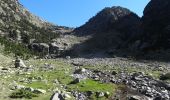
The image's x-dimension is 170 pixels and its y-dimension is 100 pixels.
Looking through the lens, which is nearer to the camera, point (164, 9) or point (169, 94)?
point (169, 94)

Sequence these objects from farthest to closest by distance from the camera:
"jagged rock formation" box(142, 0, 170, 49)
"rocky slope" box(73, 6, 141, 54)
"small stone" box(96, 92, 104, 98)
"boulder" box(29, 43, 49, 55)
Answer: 1. "boulder" box(29, 43, 49, 55)
2. "rocky slope" box(73, 6, 141, 54)
3. "jagged rock formation" box(142, 0, 170, 49)
4. "small stone" box(96, 92, 104, 98)

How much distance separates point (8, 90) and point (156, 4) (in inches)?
5181

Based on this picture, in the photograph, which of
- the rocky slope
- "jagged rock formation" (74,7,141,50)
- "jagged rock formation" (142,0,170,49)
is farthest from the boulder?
"jagged rock formation" (142,0,170,49)

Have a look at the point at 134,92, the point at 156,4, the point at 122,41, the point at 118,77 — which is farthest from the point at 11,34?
the point at 134,92

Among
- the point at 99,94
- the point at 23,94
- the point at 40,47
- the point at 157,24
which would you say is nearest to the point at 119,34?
the point at 157,24

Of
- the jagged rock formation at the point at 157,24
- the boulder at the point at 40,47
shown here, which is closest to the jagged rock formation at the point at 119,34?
the jagged rock formation at the point at 157,24

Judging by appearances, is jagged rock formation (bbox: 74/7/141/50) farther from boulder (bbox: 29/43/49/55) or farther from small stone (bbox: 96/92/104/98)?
small stone (bbox: 96/92/104/98)

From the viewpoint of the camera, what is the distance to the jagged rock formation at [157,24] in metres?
140

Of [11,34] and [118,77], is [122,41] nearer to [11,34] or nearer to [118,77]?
[11,34]

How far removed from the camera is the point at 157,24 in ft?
503

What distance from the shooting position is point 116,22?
653 ft

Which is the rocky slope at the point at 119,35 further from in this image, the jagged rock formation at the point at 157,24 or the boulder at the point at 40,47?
the boulder at the point at 40,47

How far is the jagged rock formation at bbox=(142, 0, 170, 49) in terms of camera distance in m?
140

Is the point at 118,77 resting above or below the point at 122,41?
below
